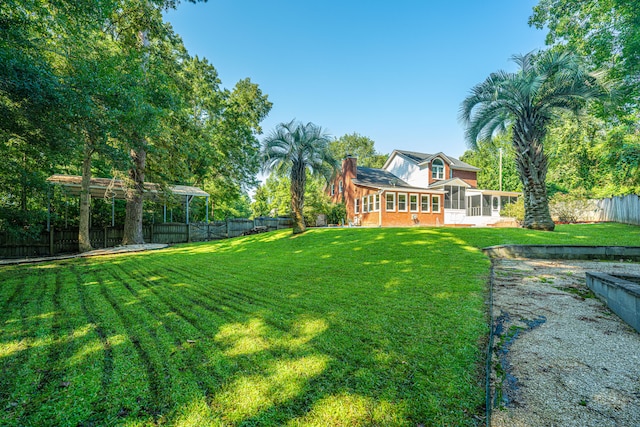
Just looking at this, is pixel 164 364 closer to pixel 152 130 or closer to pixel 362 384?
pixel 362 384

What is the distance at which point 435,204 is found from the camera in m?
22.0

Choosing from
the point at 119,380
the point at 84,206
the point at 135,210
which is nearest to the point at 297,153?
the point at 135,210

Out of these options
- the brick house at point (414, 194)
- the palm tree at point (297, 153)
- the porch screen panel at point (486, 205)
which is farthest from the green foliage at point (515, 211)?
the palm tree at point (297, 153)

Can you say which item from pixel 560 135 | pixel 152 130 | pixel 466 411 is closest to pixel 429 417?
pixel 466 411

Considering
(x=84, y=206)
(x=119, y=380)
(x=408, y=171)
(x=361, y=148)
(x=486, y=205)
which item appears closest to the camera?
(x=119, y=380)

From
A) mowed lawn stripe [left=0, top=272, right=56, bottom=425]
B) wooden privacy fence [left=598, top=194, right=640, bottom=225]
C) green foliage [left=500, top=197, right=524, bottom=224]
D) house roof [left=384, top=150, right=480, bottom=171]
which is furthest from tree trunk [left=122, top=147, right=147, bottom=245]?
green foliage [left=500, top=197, right=524, bottom=224]

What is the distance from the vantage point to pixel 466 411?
1.69 metres

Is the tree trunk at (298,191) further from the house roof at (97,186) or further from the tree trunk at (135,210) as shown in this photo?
the tree trunk at (135,210)

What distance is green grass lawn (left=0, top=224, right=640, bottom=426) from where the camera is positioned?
175cm

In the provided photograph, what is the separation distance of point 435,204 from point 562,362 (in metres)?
21.0

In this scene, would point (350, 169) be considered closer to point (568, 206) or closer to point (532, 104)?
point (532, 104)

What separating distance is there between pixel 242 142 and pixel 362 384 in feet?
73.3

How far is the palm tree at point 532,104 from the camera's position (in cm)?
1102

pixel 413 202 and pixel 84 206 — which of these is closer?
pixel 84 206
